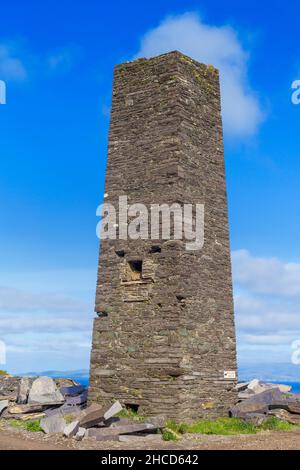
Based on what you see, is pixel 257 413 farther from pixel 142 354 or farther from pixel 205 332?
pixel 142 354

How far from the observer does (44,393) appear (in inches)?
722

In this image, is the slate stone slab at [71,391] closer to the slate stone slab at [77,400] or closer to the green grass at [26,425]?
the slate stone slab at [77,400]

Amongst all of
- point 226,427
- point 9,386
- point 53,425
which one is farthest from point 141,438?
point 9,386

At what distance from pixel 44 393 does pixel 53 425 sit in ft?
14.0

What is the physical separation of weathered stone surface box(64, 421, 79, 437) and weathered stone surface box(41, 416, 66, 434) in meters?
0.46

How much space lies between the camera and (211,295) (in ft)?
54.9

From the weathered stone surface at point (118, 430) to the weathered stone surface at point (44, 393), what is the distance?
438cm

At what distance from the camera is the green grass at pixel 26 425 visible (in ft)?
48.3

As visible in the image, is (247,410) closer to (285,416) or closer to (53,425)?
(285,416)

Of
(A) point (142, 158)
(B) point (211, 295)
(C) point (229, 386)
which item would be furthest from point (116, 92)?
(C) point (229, 386)

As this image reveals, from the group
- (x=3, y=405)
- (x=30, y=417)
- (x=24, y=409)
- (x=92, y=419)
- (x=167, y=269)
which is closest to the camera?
(x=92, y=419)

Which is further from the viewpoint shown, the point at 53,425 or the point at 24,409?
the point at 24,409

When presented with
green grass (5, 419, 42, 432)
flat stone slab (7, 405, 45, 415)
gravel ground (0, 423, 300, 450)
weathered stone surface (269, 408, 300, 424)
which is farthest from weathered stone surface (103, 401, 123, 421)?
weathered stone surface (269, 408, 300, 424)

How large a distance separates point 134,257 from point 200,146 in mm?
4146
